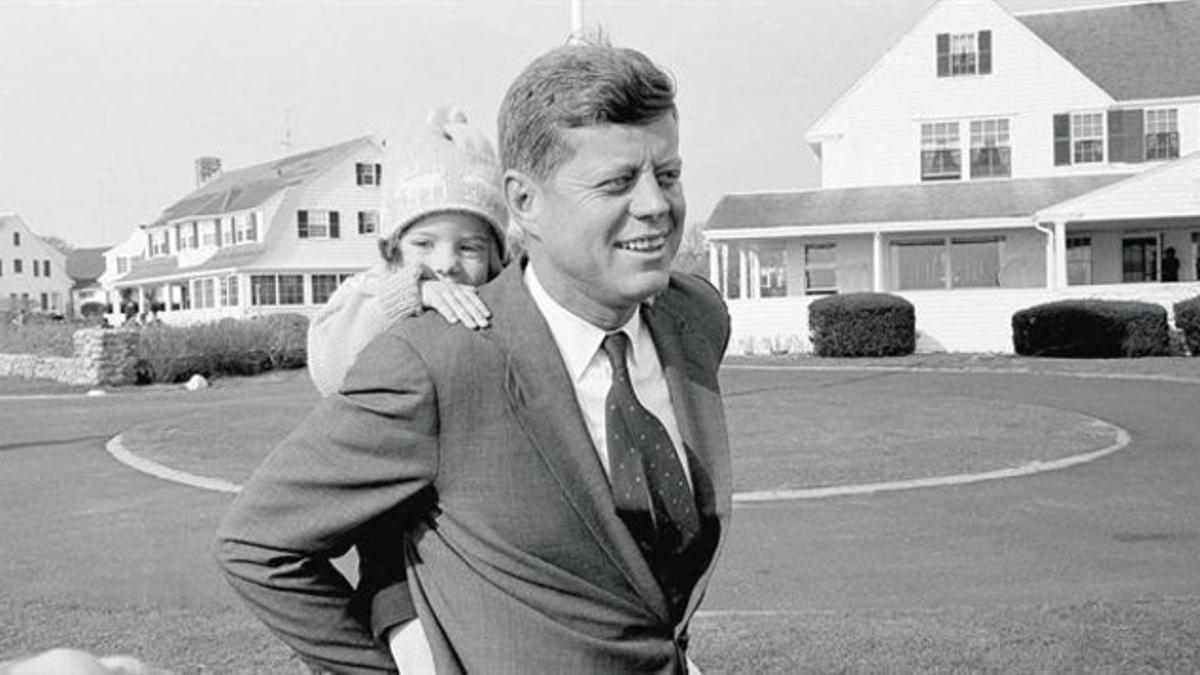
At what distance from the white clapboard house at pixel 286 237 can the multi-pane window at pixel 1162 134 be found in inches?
1130

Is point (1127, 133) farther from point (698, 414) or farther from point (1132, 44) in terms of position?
point (698, 414)

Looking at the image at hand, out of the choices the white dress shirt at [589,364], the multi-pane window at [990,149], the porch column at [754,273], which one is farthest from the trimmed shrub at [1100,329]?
the white dress shirt at [589,364]

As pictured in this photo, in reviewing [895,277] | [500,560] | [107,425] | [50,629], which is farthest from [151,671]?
[895,277]

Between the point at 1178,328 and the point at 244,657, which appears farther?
the point at 1178,328

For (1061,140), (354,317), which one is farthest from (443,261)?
(1061,140)

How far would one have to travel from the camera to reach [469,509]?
6.36 ft

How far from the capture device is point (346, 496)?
1936mm

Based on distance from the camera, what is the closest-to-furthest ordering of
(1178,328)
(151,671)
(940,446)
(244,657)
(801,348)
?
(151,671) → (244,657) → (940,446) → (1178,328) → (801,348)

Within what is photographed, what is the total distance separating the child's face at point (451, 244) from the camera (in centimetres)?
293

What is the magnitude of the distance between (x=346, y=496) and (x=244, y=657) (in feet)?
13.3

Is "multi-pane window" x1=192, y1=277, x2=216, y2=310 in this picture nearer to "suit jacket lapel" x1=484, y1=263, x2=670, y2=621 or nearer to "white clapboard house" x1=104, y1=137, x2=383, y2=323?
"white clapboard house" x1=104, y1=137, x2=383, y2=323

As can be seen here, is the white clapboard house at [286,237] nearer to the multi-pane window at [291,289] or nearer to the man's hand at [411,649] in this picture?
the multi-pane window at [291,289]

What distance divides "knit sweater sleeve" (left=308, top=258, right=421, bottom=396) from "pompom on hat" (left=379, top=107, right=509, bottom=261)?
0.81ft

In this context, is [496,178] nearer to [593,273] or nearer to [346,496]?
[593,273]
